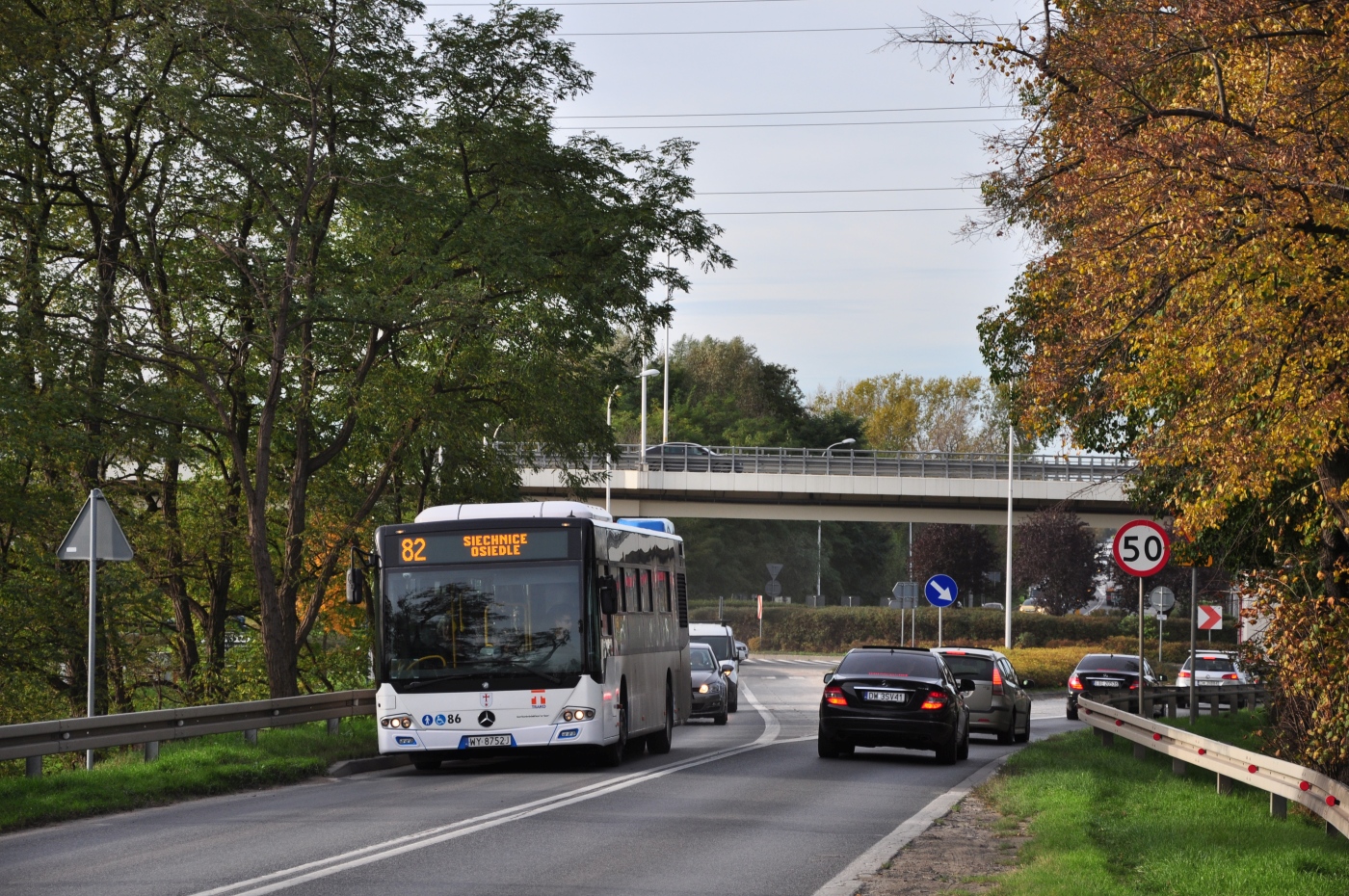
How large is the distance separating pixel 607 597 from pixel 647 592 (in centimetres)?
340

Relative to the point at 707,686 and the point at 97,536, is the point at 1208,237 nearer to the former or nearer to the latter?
the point at 97,536

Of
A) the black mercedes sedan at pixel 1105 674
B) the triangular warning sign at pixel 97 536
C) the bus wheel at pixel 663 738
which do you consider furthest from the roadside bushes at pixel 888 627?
the triangular warning sign at pixel 97 536

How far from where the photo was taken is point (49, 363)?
22156mm

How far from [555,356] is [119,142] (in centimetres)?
804

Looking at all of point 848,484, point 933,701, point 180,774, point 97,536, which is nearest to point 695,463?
point 848,484

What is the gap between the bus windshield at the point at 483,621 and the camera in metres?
17.7

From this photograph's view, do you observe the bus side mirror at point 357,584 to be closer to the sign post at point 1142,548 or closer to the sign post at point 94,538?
the sign post at point 94,538

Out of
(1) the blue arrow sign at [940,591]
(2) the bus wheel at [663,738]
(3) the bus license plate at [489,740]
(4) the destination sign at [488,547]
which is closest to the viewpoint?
(3) the bus license plate at [489,740]

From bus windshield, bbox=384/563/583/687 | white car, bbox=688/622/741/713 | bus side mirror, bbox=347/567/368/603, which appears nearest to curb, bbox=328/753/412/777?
bus windshield, bbox=384/563/583/687

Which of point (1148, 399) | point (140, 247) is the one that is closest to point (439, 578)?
point (1148, 399)

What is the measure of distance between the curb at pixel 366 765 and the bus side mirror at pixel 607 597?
351 cm

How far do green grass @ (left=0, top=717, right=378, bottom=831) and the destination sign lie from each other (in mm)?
2562

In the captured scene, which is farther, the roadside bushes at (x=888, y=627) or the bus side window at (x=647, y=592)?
the roadside bushes at (x=888, y=627)

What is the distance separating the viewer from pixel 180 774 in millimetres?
15594
